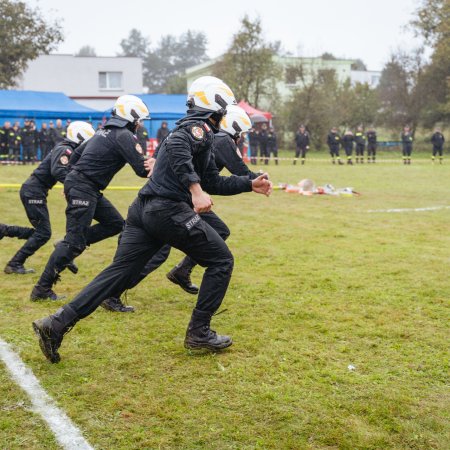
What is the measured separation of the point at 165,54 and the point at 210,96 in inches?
4934

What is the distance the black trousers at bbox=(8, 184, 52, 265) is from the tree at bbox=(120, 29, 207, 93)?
112902 millimetres

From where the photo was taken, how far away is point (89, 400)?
4285 mm

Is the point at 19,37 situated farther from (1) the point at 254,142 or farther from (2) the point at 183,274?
(2) the point at 183,274

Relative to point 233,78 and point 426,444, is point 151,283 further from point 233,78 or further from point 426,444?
point 233,78

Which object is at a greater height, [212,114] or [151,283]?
[212,114]

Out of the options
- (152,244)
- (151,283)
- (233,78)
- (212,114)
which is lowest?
(151,283)

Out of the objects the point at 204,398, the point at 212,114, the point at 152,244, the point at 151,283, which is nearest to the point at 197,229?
the point at 152,244

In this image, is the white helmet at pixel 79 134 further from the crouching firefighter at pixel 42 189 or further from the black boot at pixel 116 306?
the black boot at pixel 116 306

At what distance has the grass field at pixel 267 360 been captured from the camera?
152 inches

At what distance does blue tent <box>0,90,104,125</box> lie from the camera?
33.5 meters

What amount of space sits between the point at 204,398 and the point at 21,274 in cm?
459

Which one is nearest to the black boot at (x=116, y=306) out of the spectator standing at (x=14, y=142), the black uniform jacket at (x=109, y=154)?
the black uniform jacket at (x=109, y=154)

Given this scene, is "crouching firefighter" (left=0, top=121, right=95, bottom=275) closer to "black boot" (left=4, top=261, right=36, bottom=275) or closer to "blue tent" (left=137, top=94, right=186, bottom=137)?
"black boot" (left=4, top=261, right=36, bottom=275)

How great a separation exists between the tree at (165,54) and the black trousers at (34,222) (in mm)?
112902
